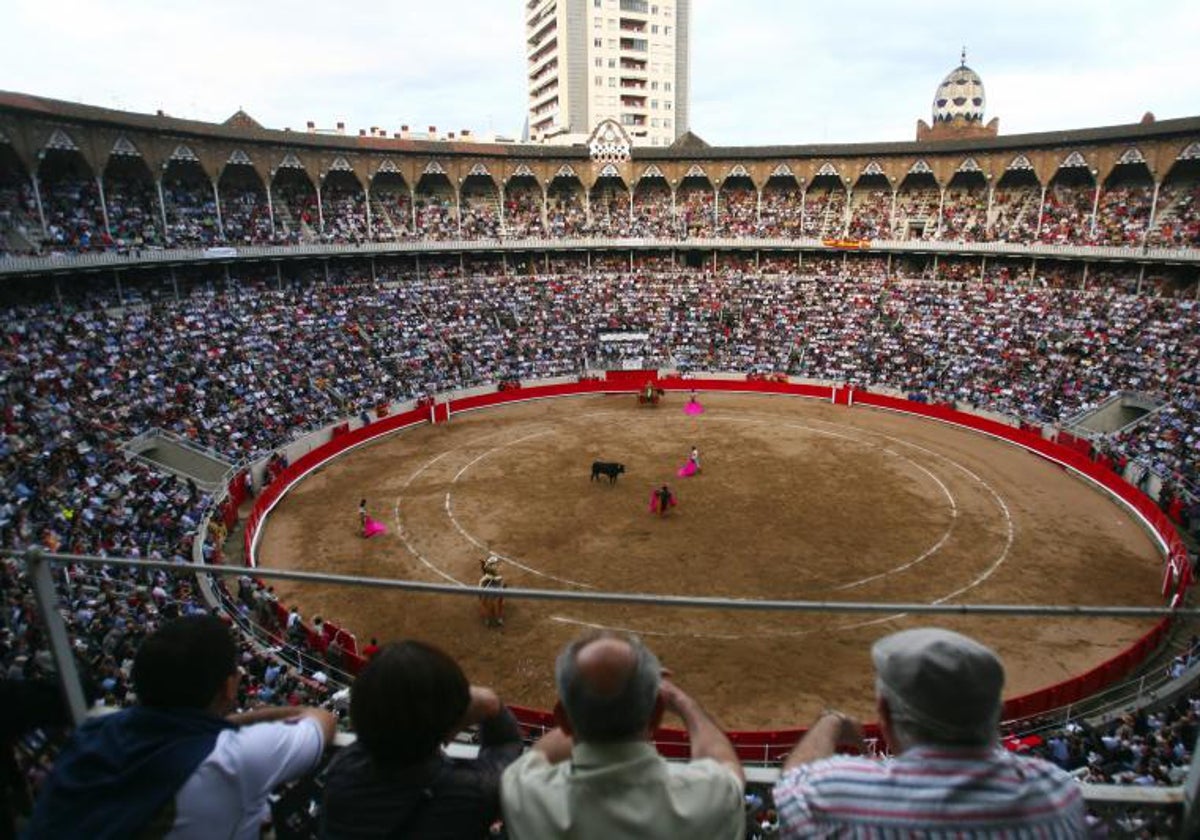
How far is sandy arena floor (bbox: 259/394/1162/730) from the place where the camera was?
18688 mm

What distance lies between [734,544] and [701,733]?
22.7m

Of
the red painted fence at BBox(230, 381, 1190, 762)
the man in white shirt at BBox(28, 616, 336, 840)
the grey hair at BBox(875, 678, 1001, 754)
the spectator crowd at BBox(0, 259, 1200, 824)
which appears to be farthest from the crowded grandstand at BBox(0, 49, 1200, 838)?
the grey hair at BBox(875, 678, 1001, 754)

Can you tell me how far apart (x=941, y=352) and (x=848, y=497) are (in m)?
22.0

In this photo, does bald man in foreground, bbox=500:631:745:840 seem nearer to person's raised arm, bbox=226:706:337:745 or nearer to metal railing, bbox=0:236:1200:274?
person's raised arm, bbox=226:706:337:745

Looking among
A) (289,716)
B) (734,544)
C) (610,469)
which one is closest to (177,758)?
(289,716)

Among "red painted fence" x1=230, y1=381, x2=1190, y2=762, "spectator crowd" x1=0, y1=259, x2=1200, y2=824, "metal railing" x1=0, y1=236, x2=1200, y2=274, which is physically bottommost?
"red painted fence" x1=230, y1=381, x2=1190, y2=762

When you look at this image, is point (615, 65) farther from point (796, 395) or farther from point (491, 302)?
point (796, 395)

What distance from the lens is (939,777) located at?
2434 mm

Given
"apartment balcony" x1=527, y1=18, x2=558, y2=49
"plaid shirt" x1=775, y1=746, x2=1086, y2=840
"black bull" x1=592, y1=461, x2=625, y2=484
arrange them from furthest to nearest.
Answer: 1. "apartment balcony" x1=527, y1=18, x2=558, y2=49
2. "black bull" x1=592, y1=461, x2=625, y2=484
3. "plaid shirt" x1=775, y1=746, x2=1086, y2=840

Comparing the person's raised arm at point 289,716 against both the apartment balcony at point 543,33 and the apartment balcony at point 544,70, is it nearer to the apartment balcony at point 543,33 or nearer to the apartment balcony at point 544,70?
the apartment balcony at point 544,70

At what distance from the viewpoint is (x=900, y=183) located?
2379 inches

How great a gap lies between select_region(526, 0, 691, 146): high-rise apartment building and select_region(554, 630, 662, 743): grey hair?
95.1m

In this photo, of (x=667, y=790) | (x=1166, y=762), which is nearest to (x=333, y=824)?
(x=667, y=790)

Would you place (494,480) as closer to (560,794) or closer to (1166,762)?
(1166,762)
